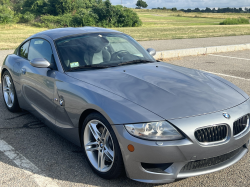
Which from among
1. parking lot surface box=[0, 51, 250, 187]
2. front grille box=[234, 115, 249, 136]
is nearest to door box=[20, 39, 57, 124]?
parking lot surface box=[0, 51, 250, 187]

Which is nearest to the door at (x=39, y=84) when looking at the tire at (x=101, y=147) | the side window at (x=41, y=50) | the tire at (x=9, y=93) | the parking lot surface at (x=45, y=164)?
the side window at (x=41, y=50)

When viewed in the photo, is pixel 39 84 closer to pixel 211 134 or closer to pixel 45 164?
pixel 45 164

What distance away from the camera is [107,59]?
4.05 metres

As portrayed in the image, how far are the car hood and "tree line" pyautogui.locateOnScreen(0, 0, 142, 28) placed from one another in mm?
30911

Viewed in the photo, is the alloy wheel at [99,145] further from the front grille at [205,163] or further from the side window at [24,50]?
the side window at [24,50]

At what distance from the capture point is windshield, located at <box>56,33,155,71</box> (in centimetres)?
389

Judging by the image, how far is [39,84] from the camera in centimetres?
403

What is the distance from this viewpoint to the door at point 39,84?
380 centimetres

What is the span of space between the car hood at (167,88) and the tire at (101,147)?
0.36m

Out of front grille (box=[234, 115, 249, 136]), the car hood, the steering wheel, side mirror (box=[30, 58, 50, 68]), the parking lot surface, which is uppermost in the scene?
the steering wheel

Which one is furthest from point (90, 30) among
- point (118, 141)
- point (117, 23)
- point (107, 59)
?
point (117, 23)

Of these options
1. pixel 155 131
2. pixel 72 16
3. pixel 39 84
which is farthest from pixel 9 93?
pixel 72 16

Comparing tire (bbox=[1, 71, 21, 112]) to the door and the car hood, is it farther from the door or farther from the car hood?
the car hood

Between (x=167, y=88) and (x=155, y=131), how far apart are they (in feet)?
2.32
